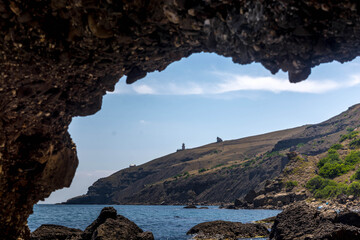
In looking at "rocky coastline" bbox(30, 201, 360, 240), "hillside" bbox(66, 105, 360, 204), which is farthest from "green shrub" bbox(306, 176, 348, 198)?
"hillside" bbox(66, 105, 360, 204)

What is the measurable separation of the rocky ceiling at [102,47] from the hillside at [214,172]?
102 m

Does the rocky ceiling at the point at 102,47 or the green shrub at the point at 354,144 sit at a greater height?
the rocky ceiling at the point at 102,47

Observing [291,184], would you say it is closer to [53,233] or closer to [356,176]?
[356,176]

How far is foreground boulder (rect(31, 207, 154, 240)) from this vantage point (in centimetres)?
1877

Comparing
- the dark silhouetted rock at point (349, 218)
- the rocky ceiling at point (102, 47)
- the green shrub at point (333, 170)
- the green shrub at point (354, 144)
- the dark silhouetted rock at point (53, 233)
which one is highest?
the rocky ceiling at point (102, 47)

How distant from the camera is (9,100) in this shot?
9336 millimetres

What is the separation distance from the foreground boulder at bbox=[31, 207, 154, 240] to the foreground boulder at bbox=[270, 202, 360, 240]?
817 centimetres

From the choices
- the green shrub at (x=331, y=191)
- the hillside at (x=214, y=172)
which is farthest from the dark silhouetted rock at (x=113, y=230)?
the hillside at (x=214, y=172)

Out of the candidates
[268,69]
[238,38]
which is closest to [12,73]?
[238,38]

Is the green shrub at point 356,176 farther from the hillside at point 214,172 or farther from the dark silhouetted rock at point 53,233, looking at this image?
the dark silhouetted rock at point 53,233

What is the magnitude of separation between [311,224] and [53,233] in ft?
54.6

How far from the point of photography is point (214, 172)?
445 feet

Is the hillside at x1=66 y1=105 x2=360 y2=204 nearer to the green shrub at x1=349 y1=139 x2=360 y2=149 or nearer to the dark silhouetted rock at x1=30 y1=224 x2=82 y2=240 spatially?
the green shrub at x1=349 y1=139 x2=360 y2=149

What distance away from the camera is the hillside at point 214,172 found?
381 ft
